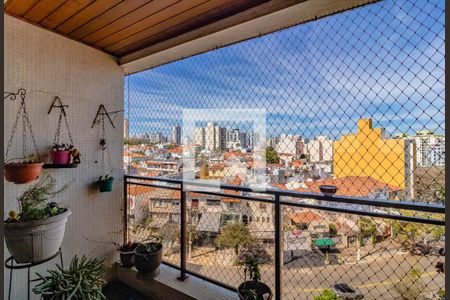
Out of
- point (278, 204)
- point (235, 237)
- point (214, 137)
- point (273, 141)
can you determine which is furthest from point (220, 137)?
point (235, 237)

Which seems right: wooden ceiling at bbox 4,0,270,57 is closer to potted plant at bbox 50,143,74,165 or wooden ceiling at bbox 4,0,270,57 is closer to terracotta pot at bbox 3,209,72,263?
potted plant at bbox 50,143,74,165

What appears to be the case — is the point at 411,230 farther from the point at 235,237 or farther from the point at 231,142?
the point at 231,142

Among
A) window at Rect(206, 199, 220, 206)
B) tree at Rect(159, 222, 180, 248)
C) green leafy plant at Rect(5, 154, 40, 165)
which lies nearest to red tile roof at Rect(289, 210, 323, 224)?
window at Rect(206, 199, 220, 206)

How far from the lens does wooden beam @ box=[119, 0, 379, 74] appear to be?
1.42 metres

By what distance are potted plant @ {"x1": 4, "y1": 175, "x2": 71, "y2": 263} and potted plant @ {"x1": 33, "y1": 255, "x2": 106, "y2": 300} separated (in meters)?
0.18

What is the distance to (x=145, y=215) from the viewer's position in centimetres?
237

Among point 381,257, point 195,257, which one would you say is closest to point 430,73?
point 381,257

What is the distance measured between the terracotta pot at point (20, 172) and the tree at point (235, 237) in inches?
54.7

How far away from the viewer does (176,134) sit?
86.4 inches

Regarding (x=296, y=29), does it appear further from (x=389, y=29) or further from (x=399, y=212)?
(x=399, y=212)

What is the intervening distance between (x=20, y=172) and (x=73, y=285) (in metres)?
0.79

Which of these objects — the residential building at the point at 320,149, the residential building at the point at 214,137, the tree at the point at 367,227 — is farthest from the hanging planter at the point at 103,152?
the tree at the point at 367,227

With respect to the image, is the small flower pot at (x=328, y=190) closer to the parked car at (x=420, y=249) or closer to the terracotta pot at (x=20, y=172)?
the parked car at (x=420, y=249)

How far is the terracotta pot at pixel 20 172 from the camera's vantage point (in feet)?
4.75
